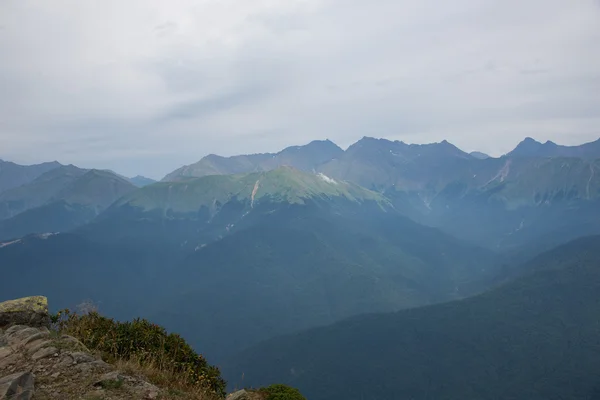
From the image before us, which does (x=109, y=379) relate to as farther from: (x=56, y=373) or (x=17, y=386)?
(x=17, y=386)

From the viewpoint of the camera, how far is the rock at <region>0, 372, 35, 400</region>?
9.92 m

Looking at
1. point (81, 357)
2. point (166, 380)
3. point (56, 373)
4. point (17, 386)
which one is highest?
point (17, 386)

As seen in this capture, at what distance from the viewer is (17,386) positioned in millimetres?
10250

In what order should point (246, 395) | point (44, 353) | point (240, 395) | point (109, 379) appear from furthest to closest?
point (246, 395) → point (240, 395) → point (44, 353) → point (109, 379)

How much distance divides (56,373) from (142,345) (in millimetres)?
4034

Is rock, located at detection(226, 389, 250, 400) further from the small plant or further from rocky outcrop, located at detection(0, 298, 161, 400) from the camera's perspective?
the small plant

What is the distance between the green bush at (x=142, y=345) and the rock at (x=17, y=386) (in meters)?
3.03

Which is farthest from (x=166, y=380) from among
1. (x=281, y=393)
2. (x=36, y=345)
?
(x=36, y=345)

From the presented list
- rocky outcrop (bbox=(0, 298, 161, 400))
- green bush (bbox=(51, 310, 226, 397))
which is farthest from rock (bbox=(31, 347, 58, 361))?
green bush (bbox=(51, 310, 226, 397))

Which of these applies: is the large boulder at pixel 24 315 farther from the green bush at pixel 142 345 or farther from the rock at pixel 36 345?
the rock at pixel 36 345

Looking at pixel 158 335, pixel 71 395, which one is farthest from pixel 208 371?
pixel 71 395

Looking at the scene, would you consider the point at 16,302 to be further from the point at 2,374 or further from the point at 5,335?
the point at 2,374

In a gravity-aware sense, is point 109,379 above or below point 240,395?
above

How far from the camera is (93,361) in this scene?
1236 centimetres
